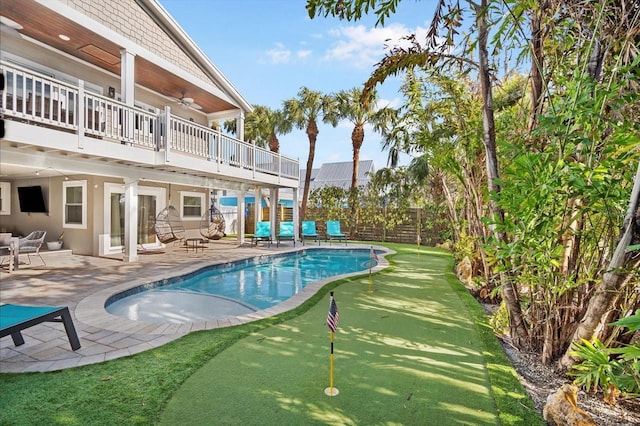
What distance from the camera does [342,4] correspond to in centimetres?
301

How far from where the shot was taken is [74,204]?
40.7ft

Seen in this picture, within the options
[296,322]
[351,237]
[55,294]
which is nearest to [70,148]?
[55,294]

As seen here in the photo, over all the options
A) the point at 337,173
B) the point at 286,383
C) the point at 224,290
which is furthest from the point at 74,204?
the point at 337,173

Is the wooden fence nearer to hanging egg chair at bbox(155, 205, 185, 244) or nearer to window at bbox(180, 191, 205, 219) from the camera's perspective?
window at bbox(180, 191, 205, 219)

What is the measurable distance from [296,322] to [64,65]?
10.8 m

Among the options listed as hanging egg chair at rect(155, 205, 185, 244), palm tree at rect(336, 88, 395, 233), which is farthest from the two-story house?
palm tree at rect(336, 88, 395, 233)

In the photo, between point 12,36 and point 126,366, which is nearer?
point 126,366

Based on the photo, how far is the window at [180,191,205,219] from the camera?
17.0 meters

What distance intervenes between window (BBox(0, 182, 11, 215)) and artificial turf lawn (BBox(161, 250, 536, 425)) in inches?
592

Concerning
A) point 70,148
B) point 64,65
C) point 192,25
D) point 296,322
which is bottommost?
point 296,322

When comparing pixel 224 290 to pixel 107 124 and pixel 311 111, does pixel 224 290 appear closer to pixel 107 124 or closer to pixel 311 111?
pixel 107 124

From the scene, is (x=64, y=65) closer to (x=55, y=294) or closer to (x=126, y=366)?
(x=55, y=294)

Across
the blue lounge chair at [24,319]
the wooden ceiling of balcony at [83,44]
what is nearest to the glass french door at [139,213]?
the wooden ceiling of balcony at [83,44]

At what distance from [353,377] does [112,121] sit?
8522mm
